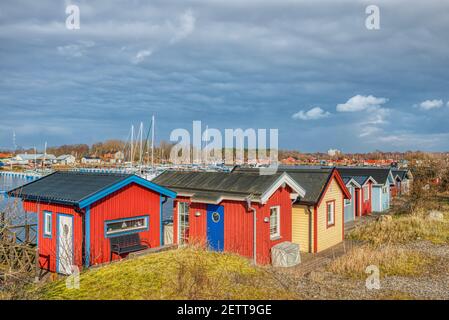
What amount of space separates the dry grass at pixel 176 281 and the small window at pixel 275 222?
16.0 feet

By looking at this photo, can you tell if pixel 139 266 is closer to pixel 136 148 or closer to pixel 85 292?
pixel 85 292

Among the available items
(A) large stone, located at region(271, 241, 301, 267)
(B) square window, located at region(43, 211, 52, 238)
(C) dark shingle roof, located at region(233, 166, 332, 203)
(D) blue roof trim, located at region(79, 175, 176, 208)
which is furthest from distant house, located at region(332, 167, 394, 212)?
(B) square window, located at region(43, 211, 52, 238)

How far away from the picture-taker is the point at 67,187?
13.5 metres

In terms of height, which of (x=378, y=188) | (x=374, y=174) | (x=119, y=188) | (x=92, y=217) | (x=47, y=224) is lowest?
(x=47, y=224)

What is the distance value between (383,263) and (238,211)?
5.22 metres

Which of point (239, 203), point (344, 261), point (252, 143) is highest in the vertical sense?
point (252, 143)

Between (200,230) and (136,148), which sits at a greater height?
(136,148)

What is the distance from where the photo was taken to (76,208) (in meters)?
12.2

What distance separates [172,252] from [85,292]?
3.09 meters

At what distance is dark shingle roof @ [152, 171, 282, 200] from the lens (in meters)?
14.4

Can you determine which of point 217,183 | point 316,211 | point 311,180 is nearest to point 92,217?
point 217,183

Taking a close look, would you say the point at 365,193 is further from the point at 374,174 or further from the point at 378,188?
the point at 374,174
